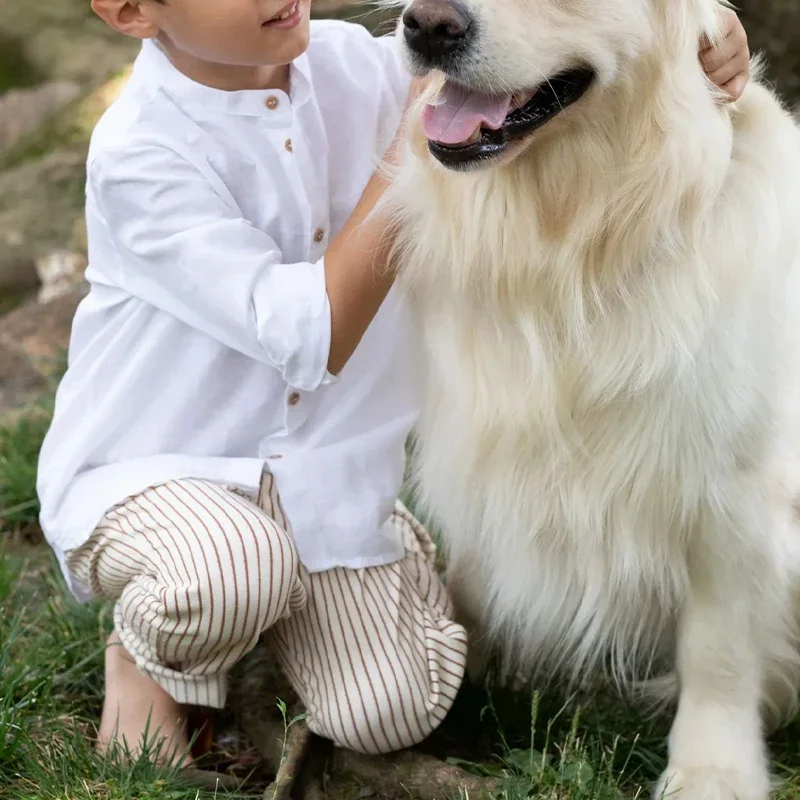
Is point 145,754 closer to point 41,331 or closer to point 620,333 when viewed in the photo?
point 620,333

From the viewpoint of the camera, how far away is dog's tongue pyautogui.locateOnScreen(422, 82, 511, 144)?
5.49ft

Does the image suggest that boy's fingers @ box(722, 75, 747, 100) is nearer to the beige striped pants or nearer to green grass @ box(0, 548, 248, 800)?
the beige striped pants

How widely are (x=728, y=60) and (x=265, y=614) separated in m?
1.18

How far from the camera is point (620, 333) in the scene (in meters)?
1.77

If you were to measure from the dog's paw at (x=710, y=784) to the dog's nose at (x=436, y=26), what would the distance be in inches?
49.8

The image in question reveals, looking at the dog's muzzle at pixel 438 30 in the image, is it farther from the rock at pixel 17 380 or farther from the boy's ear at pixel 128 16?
the rock at pixel 17 380

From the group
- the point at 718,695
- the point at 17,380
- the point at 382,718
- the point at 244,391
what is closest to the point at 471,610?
the point at 382,718

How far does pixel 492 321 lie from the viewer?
186 centimetres

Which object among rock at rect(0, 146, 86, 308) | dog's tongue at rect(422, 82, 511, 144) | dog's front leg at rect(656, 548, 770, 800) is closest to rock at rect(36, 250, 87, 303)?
rock at rect(0, 146, 86, 308)

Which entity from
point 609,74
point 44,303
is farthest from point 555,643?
point 44,303

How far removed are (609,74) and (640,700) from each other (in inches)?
48.6

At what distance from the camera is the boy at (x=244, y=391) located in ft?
6.13

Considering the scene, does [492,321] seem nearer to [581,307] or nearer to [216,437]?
[581,307]

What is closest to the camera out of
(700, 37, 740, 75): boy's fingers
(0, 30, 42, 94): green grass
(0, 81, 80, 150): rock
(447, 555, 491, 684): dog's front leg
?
(700, 37, 740, 75): boy's fingers
